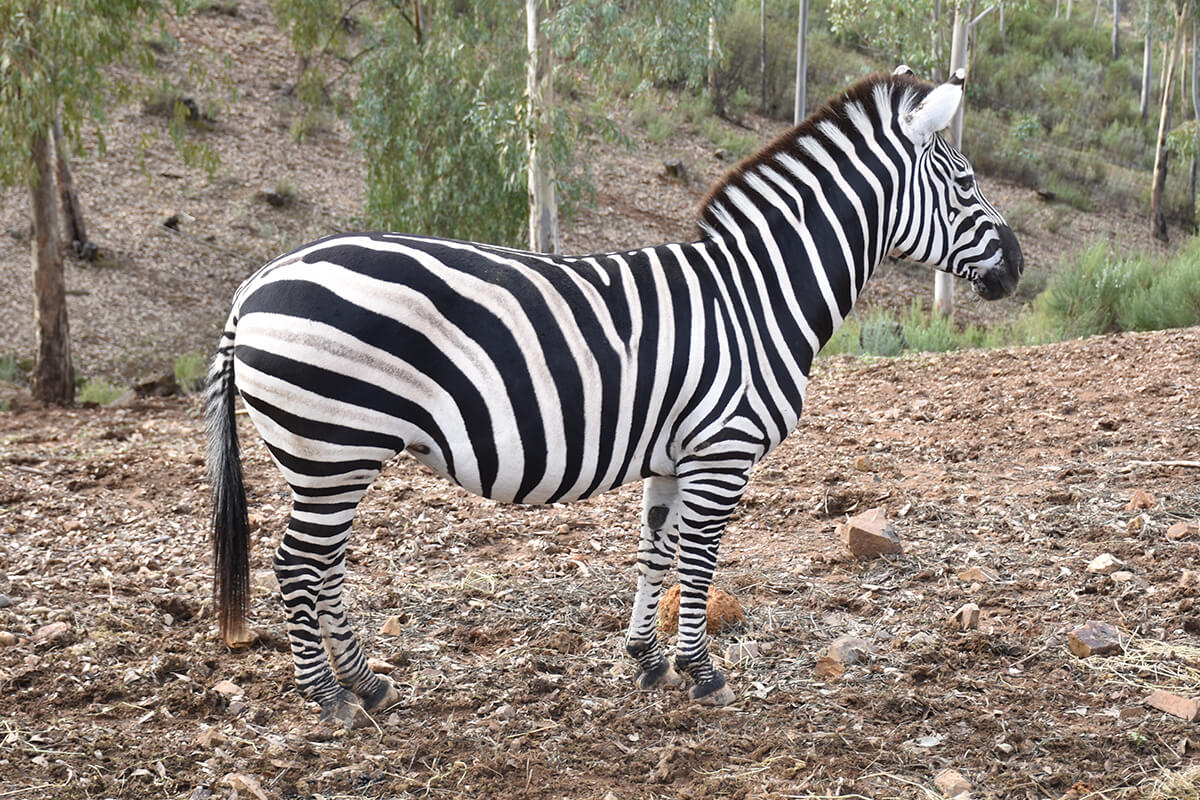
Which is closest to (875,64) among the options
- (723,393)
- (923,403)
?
(923,403)

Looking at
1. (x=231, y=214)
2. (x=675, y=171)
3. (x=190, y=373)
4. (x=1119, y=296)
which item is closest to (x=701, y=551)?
(x=1119, y=296)

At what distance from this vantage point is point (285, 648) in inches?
167

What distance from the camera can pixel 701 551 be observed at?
12.3 feet

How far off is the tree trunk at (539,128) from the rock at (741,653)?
304 inches

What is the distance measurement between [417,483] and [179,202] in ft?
39.8

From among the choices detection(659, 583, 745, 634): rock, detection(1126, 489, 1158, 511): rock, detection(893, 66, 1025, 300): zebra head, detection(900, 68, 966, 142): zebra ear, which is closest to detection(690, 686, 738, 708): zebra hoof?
detection(659, 583, 745, 634): rock

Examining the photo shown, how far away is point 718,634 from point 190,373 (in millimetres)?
8628

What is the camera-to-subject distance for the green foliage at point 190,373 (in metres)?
10.7

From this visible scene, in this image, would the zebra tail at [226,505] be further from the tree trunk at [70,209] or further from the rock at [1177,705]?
the tree trunk at [70,209]

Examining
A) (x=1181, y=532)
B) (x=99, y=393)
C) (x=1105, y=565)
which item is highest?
(x=1181, y=532)

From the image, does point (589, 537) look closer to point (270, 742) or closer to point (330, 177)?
point (270, 742)

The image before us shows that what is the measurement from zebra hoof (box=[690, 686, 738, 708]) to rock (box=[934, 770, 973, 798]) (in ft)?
2.80

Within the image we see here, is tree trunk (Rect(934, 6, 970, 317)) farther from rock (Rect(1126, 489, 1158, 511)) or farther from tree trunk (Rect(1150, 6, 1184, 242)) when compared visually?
tree trunk (Rect(1150, 6, 1184, 242))

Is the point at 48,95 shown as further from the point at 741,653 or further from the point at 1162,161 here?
the point at 1162,161
